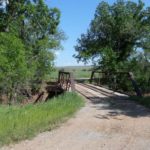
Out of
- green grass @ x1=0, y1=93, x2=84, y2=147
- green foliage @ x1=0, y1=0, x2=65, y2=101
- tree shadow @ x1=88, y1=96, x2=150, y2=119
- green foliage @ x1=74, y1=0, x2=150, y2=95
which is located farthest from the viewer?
green foliage @ x1=74, y1=0, x2=150, y2=95

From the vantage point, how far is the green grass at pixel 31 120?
10672 millimetres

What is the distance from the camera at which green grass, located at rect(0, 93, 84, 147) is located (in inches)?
420

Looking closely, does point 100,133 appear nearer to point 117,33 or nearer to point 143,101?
point 143,101

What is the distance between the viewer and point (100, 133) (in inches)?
453

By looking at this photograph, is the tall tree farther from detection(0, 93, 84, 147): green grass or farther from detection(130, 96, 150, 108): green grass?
detection(0, 93, 84, 147): green grass

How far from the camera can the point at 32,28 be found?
140ft

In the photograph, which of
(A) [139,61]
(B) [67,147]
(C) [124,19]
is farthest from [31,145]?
(C) [124,19]

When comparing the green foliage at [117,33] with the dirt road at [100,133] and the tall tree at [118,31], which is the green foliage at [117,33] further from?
the dirt road at [100,133]

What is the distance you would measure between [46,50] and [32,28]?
278cm

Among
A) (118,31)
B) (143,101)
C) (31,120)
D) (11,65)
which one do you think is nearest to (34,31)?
(118,31)

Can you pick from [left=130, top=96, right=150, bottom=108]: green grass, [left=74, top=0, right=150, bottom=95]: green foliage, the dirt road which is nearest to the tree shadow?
the dirt road

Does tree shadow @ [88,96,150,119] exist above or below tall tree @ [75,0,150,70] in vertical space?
below

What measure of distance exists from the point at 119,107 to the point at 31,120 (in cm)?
549

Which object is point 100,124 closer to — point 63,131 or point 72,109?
point 63,131
